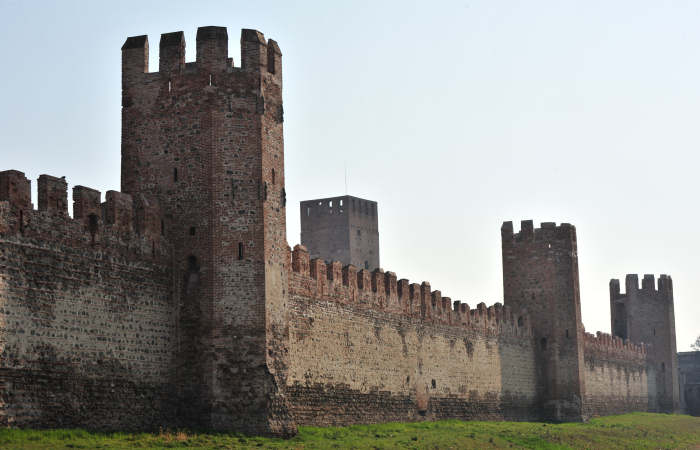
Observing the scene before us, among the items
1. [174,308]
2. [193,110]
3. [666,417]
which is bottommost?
[666,417]

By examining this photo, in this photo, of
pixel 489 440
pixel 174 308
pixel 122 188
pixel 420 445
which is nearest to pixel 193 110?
pixel 122 188

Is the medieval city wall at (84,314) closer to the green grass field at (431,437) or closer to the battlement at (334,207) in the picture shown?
the green grass field at (431,437)

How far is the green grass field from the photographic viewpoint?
21.6 m

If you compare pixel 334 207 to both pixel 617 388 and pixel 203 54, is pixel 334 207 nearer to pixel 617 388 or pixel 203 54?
pixel 617 388

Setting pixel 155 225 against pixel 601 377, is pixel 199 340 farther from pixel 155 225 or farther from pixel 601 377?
pixel 601 377

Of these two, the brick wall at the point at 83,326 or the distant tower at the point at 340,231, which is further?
the distant tower at the point at 340,231

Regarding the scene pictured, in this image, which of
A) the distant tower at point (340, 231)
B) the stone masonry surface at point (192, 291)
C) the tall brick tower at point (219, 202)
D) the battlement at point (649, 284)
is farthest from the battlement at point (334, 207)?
the tall brick tower at point (219, 202)

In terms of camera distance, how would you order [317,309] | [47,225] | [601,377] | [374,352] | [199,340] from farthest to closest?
1. [601,377]
2. [374,352]
3. [317,309]
4. [199,340]
5. [47,225]

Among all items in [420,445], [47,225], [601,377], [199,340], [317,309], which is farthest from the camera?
[601,377]

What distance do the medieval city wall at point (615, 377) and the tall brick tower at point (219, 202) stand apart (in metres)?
23.6

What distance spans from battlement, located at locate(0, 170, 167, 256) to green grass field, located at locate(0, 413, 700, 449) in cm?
397

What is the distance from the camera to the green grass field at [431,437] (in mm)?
21641

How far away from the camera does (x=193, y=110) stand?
26.7 metres

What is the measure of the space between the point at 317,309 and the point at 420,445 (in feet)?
15.1
